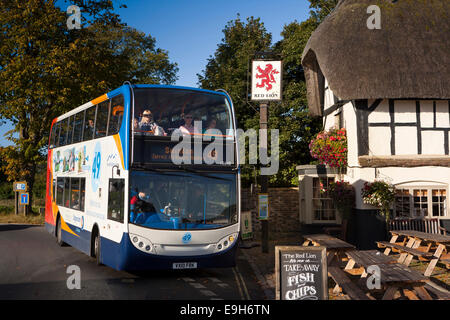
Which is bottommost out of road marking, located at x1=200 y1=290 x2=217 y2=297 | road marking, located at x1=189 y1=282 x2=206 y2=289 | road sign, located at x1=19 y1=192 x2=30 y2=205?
road marking, located at x1=189 y1=282 x2=206 y2=289

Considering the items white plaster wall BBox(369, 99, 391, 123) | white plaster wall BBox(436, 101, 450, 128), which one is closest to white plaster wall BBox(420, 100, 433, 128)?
white plaster wall BBox(436, 101, 450, 128)

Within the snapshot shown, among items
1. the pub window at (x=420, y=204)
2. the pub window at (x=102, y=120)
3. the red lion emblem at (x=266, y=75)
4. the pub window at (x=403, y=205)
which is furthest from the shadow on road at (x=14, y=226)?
the pub window at (x=420, y=204)

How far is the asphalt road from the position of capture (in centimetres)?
835

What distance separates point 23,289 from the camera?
8.70m

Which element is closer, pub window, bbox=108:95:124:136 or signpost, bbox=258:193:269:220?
pub window, bbox=108:95:124:136

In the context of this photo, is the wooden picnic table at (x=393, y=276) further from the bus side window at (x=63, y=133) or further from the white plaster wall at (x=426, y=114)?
the bus side window at (x=63, y=133)

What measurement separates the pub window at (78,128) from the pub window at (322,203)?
31.5 ft

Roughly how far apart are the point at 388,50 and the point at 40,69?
16077mm

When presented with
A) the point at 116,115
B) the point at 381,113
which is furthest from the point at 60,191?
the point at 381,113

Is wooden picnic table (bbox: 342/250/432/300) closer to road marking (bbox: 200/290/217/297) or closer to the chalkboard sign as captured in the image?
the chalkboard sign

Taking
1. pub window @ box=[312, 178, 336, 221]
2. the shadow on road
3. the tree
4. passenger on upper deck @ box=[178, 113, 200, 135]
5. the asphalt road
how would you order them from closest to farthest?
the asphalt road, passenger on upper deck @ box=[178, 113, 200, 135], pub window @ box=[312, 178, 336, 221], the shadow on road, the tree

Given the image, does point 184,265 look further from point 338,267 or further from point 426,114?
point 426,114

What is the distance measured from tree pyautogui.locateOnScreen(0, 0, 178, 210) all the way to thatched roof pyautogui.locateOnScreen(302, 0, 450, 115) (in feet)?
39.0
